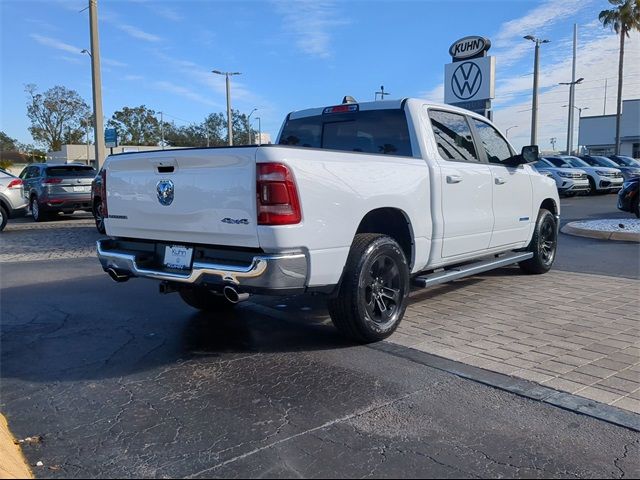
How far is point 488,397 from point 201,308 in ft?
11.0

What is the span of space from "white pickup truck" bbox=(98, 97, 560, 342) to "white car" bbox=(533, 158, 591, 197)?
18.3m

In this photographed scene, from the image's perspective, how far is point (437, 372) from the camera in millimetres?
4188

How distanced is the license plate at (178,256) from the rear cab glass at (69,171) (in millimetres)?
12982

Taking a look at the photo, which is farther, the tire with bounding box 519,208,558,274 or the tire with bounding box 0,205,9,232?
the tire with bounding box 0,205,9,232

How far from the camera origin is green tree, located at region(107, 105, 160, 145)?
282 feet

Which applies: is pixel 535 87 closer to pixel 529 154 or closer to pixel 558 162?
pixel 558 162

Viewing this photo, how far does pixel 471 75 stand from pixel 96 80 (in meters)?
14.2

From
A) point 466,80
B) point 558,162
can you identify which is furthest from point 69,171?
point 558,162

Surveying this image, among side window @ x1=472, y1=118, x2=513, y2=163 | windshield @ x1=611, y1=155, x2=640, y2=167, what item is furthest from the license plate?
windshield @ x1=611, y1=155, x2=640, y2=167

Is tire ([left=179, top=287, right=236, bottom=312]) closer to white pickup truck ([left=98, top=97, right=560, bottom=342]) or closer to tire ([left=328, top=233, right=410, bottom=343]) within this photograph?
white pickup truck ([left=98, top=97, right=560, bottom=342])

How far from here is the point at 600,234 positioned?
1148 cm

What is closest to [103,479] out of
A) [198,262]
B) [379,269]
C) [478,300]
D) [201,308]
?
[198,262]

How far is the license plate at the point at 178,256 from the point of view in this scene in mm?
4352

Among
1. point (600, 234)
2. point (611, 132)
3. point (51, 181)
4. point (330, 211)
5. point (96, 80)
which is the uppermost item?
point (611, 132)
